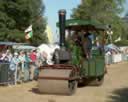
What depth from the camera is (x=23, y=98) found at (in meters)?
14.7

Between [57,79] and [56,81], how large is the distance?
0.09 meters

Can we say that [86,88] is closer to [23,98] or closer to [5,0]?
[23,98]

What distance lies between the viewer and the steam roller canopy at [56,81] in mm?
15375

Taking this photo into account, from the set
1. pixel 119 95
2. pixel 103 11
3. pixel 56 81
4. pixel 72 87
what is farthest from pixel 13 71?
pixel 103 11

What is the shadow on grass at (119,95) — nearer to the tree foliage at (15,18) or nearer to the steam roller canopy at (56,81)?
the steam roller canopy at (56,81)

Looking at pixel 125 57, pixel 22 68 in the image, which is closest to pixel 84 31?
pixel 22 68

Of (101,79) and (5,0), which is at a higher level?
(5,0)

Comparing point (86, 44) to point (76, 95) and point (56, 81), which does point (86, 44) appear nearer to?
point (76, 95)

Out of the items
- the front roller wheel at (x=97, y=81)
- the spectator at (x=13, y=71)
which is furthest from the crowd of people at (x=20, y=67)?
the front roller wheel at (x=97, y=81)

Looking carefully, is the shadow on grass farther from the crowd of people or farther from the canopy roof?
the crowd of people

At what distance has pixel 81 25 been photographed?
59.2 ft

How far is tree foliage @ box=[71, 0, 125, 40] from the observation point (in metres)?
59.2

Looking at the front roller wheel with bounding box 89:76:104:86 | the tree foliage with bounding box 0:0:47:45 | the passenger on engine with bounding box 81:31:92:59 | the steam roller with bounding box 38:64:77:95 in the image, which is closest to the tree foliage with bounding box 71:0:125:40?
the tree foliage with bounding box 0:0:47:45

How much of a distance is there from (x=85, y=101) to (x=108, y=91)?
281 centimetres
